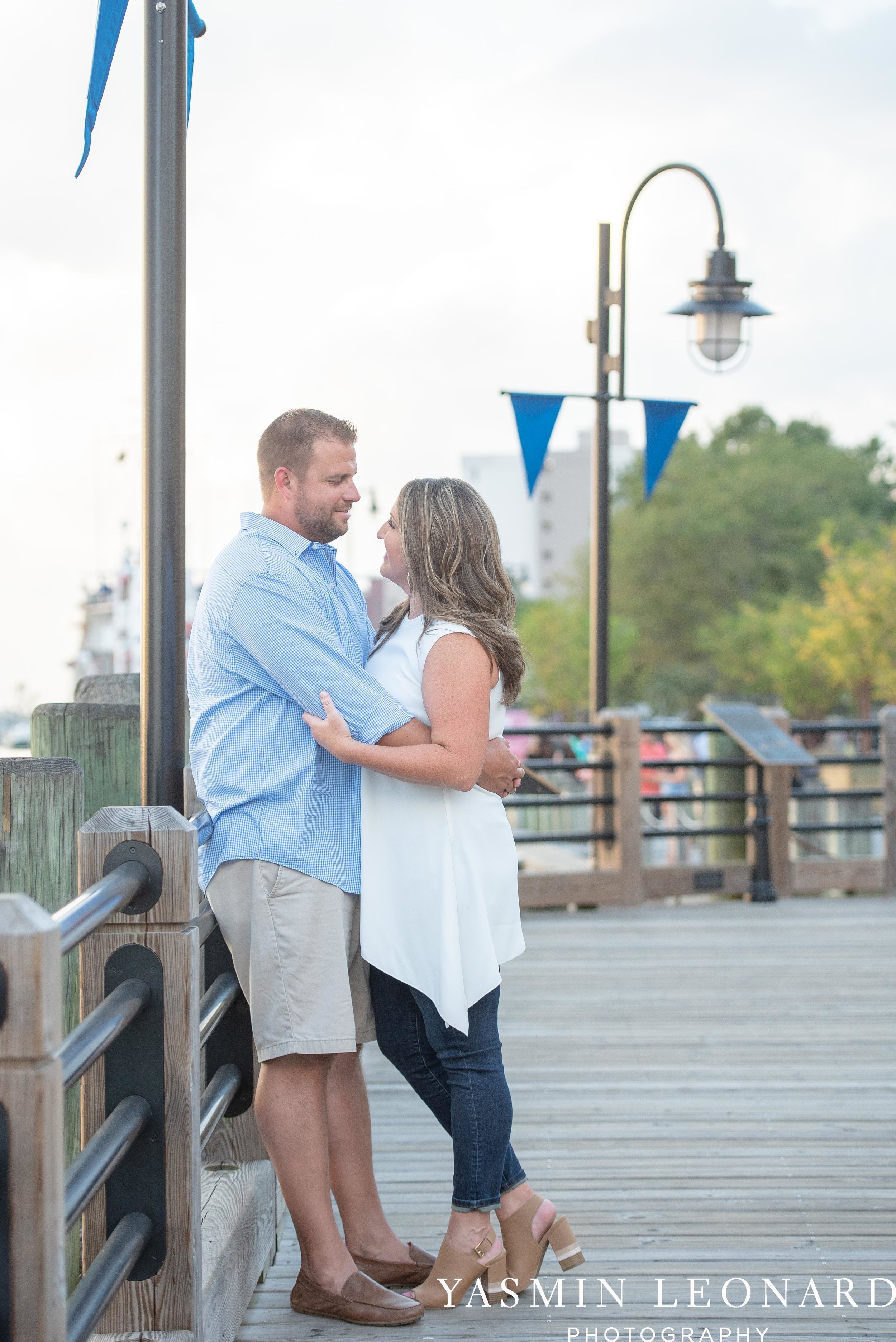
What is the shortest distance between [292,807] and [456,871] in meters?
0.38

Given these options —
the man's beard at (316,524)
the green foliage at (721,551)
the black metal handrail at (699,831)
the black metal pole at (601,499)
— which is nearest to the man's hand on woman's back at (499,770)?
the man's beard at (316,524)

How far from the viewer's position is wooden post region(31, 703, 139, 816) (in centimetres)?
299

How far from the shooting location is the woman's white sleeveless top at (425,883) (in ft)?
9.29

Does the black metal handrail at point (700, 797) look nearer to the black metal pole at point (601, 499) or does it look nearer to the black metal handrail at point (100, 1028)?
the black metal pole at point (601, 499)

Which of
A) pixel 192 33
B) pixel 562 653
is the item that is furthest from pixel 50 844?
pixel 562 653

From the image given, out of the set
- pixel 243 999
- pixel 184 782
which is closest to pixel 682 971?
pixel 243 999

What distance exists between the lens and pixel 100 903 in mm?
2068

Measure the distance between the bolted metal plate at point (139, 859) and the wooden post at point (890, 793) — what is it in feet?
24.4

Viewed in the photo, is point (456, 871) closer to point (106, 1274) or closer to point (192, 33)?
point (106, 1274)

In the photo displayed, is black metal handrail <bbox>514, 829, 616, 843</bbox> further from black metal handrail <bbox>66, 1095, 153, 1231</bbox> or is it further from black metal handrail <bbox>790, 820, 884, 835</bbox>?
black metal handrail <bbox>66, 1095, 153, 1231</bbox>

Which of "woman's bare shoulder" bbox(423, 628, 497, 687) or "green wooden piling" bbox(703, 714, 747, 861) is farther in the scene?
"green wooden piling" bbox(703, 714, 747, 861)

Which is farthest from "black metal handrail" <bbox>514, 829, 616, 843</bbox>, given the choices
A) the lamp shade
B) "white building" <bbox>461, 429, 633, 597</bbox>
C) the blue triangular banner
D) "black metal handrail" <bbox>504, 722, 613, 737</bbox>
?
"white building" <bbox>461, 429, 633, 597</bbox>

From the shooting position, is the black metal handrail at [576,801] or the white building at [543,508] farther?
the white building at [543,508]

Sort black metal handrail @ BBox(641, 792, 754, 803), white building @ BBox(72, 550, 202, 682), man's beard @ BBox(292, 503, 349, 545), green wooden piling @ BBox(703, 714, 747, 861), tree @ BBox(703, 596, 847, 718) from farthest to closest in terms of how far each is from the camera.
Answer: tree @ BBox(703, 596, 847, 718) < white building @ BBox(72, 550, 202, 682) < green wooden piling @ BBox(703, 714, 747, 861) < black metal handrail @ BBox(641, 792, 754, 803) < man's beard @ BBox(292, 503, 349, 545)
